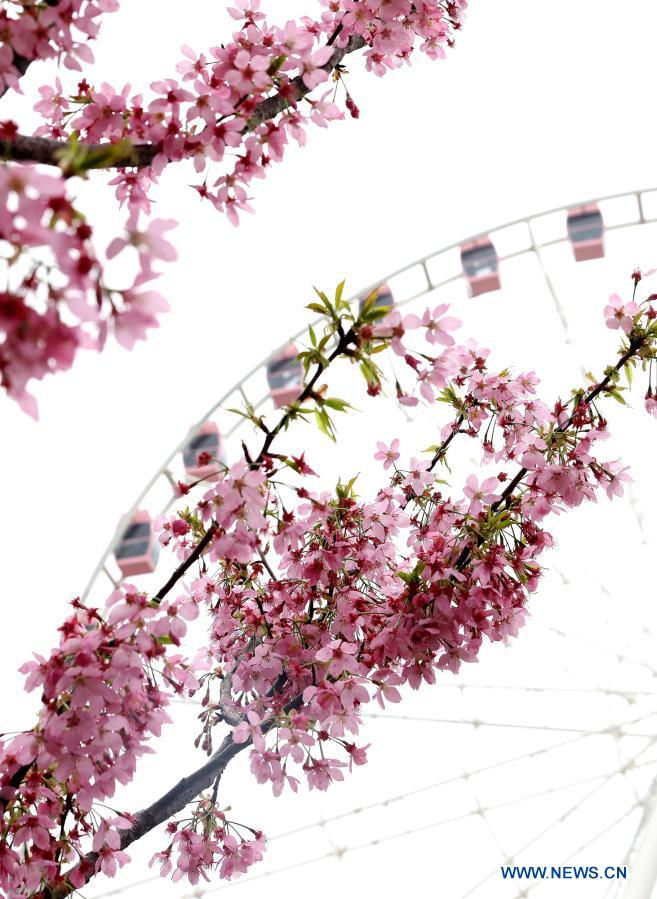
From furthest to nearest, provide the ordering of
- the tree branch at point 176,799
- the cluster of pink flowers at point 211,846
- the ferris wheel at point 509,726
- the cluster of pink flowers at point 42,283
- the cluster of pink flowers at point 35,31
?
the ferris wheel at point 509,726 < the cluster of pink flowers at point 211,846 < the tree branch at point 176,799 < the cluster of pink flowers at point 35,31 < the cluster of pink flowers at point 42,283

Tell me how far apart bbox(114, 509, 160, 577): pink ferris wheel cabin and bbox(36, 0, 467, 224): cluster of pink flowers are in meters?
5.08

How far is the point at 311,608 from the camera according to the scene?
2182 mm

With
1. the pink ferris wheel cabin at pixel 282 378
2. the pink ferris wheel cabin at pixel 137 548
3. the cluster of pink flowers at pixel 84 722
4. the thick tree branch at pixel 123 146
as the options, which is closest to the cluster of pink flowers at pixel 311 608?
the cluster of pink flowers at pixel 84 722

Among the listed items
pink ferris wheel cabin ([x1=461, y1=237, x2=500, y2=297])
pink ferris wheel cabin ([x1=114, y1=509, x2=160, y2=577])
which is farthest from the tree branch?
pink ferris wheel cabin ([x1=461, y1=237, x2=500, y2=297])

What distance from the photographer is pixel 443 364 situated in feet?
5.11

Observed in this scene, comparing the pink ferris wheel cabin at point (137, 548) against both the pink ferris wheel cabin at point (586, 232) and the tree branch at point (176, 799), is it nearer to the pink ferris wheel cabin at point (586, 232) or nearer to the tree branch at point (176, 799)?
the pink ferris wheel cabin at point (586, 232)

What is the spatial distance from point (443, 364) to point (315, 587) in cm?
84

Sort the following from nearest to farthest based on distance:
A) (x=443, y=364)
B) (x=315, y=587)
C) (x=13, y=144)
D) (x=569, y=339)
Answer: (x=13, y=144) → (x=443, y=364) → (x=315, y=587) → (x=569, y=339)

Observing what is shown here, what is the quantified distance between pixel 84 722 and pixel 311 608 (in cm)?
68


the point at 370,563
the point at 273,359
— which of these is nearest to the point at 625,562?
the point at 273,359

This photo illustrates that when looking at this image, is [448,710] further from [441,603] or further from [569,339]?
[441,603]

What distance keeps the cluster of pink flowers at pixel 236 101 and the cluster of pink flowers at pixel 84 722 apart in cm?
88

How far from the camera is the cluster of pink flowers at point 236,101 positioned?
5.79 ft

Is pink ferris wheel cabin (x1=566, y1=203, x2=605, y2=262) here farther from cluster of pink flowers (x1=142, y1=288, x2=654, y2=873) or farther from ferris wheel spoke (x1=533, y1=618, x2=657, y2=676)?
cluster of pink flowers (x1=142, y1=288, x2=654, y2=873)
